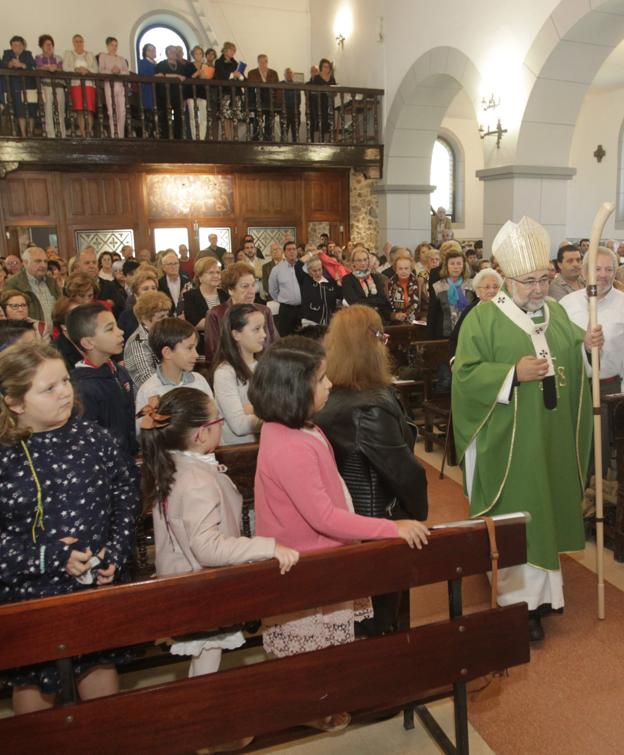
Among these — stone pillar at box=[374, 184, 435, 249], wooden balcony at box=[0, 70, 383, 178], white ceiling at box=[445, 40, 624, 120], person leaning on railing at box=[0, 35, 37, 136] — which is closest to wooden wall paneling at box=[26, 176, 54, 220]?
wooden balcony at box=[0, 70, 383, 178]

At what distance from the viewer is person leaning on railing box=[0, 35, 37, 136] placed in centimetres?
1027

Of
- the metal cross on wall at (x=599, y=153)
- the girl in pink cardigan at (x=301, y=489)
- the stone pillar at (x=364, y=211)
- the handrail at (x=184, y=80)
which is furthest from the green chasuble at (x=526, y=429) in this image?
the metal cross on wall at (x=599, y=153)

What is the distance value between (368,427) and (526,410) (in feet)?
3.59

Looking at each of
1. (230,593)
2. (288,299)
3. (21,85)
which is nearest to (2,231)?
(21,85)

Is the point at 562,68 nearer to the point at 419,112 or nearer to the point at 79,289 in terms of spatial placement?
the point at 419,112

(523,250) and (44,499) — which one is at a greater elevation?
(523,250)

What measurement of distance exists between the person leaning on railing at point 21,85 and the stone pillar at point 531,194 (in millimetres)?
7146

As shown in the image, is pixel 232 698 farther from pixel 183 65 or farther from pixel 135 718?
pixel 183 65

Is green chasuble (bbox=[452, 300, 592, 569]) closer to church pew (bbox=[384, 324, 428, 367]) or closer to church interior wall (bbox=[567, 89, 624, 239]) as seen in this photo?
church pew (bbox=[384, 324, 428, 367])

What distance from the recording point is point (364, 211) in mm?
13289

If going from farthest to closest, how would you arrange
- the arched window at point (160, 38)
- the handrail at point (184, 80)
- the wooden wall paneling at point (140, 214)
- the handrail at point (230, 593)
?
the arched window at point (160, 38) → the wooden wall paneling at point (140, 214) → the handrail at point (184, 80) → the handrail at point (230, 593)

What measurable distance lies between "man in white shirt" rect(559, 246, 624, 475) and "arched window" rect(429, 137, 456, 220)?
43.9ft

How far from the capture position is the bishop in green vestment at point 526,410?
118 inches

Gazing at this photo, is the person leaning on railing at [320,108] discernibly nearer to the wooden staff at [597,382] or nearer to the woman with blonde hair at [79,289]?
the woman with blonde hair at [79,289]
